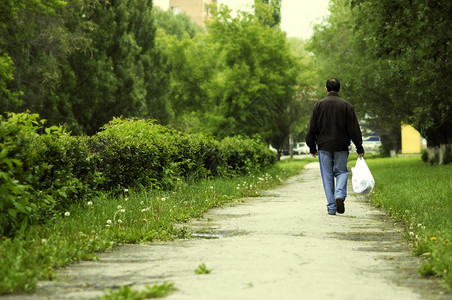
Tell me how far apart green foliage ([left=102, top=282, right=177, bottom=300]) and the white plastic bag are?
6.09m

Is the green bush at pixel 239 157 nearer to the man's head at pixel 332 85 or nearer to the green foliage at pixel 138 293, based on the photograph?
the man's head at pixel 332 85

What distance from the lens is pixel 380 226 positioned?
839 centimetres

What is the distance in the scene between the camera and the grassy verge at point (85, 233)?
4.83 meters

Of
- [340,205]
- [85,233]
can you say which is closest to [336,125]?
[340,205]

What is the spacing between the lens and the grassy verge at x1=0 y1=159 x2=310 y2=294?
4832 mm

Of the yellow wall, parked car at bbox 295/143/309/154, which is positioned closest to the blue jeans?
the yellow wall

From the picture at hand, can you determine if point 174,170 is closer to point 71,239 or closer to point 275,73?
point 71,239

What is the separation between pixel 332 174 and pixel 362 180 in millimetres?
472

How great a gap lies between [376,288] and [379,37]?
36.5 ft

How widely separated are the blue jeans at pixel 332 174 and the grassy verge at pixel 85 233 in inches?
77.6

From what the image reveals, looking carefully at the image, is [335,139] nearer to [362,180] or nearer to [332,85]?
[362,180]

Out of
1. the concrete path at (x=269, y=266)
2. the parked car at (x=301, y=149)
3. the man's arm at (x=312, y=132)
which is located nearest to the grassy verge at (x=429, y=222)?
the concrete path at (x=269, y=266)

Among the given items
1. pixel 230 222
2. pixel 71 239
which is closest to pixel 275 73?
pixel 230 222

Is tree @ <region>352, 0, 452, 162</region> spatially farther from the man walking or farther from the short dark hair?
the man walking
